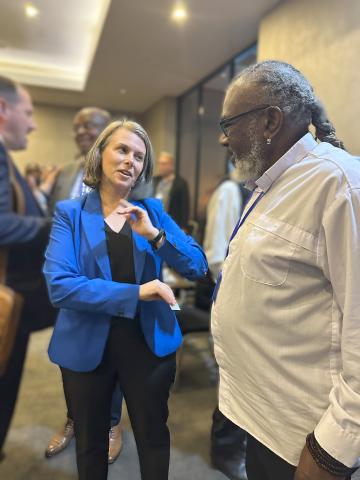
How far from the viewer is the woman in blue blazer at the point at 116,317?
1.06m

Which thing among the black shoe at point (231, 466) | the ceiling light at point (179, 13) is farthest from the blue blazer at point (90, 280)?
the ceiling light at point (179, 13)

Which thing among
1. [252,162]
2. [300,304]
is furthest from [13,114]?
[300,304]

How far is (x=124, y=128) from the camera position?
1.12 m

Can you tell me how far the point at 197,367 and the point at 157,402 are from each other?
108 centimetres

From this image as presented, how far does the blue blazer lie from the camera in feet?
3.25

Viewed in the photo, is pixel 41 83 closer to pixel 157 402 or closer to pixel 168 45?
pixel 168 45

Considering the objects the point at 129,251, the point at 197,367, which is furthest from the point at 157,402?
the point at 197,367

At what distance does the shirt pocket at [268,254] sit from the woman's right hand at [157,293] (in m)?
0.23

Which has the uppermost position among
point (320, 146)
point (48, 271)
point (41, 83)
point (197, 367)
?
point (41, 83)

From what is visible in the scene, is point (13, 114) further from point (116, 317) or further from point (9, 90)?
point (116, 317)

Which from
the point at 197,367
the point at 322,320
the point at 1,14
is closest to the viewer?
the point at 322,320

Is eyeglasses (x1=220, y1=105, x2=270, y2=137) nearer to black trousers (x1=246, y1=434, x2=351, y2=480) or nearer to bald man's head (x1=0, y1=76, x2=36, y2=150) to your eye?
bald man's head (x1=0, y1=76, x2=36, y2=150)

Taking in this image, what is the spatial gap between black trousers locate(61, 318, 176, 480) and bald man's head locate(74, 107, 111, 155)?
108cm

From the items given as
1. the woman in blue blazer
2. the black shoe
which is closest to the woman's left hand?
the woman in blue blazer
